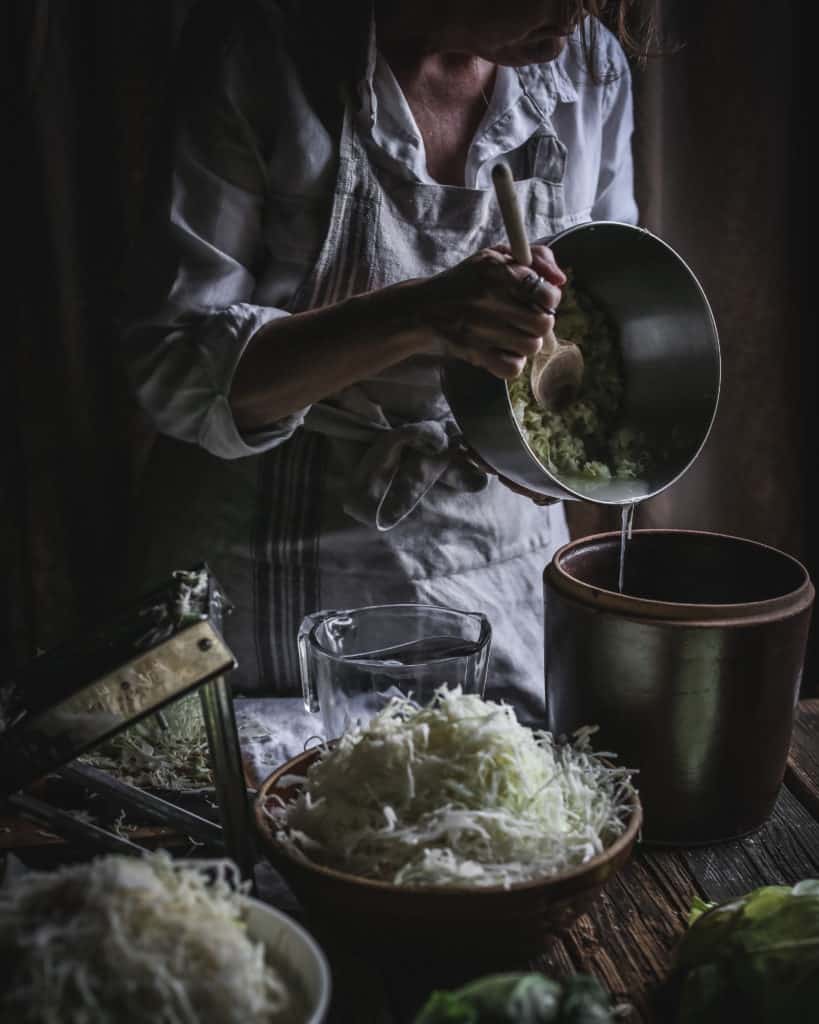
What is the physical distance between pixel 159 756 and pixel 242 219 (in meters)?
0.89

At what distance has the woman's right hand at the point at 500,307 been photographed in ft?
4.72

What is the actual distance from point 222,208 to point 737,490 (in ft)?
5.33

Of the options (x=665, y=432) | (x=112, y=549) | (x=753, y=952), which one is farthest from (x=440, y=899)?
(x=112, y=549)

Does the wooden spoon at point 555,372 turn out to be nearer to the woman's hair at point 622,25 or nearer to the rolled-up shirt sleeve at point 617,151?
the woman's hair at point 622,25

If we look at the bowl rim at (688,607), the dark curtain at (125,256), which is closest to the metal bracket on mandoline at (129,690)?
Answer: the bowl rim at (688,607)

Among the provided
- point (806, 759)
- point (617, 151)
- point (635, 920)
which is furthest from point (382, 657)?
point (617, 151)

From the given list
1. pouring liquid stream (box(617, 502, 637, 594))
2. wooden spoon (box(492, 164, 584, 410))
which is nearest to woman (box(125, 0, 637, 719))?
wooden spoon (box(492, 164, 584, 410))

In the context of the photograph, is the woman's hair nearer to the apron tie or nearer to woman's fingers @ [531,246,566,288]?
woman's fingers @ [531,246,566,288]

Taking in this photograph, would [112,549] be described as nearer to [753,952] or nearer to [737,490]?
[737,490]

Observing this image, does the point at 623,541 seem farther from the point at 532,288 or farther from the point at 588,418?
the point at 532,288

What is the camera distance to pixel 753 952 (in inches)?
39.1

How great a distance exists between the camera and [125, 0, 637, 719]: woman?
172cm

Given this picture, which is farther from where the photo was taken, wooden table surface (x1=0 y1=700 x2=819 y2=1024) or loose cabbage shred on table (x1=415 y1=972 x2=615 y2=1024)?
wooden table surface (x1=0 y1=700 x2=819 y2=1024)

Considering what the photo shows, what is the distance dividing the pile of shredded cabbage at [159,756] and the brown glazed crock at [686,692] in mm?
530
